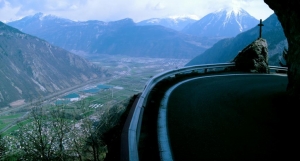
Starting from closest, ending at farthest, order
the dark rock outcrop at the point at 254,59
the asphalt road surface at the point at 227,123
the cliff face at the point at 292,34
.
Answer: the asphalt road surface at the point at 227,123, the cliff face at the point at 292,34, the dark rock outcrop at the point at 254,59

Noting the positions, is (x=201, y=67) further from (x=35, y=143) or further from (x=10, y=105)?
(x=10, y=105)

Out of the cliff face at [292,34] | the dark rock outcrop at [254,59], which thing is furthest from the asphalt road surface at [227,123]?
the dark rock outcrop at [254,59]

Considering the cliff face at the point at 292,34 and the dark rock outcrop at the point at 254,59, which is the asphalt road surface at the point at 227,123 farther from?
the dark rock outcrop at the point at 254,59

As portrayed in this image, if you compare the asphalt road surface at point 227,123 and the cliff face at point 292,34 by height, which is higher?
the cliff face at point 292,34

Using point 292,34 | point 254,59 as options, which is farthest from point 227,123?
point 254,59

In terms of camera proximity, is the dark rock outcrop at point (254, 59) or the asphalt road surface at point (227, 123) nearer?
the asphalt road surface at point (227, 123)

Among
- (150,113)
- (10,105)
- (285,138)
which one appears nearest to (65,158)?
(150,113)
